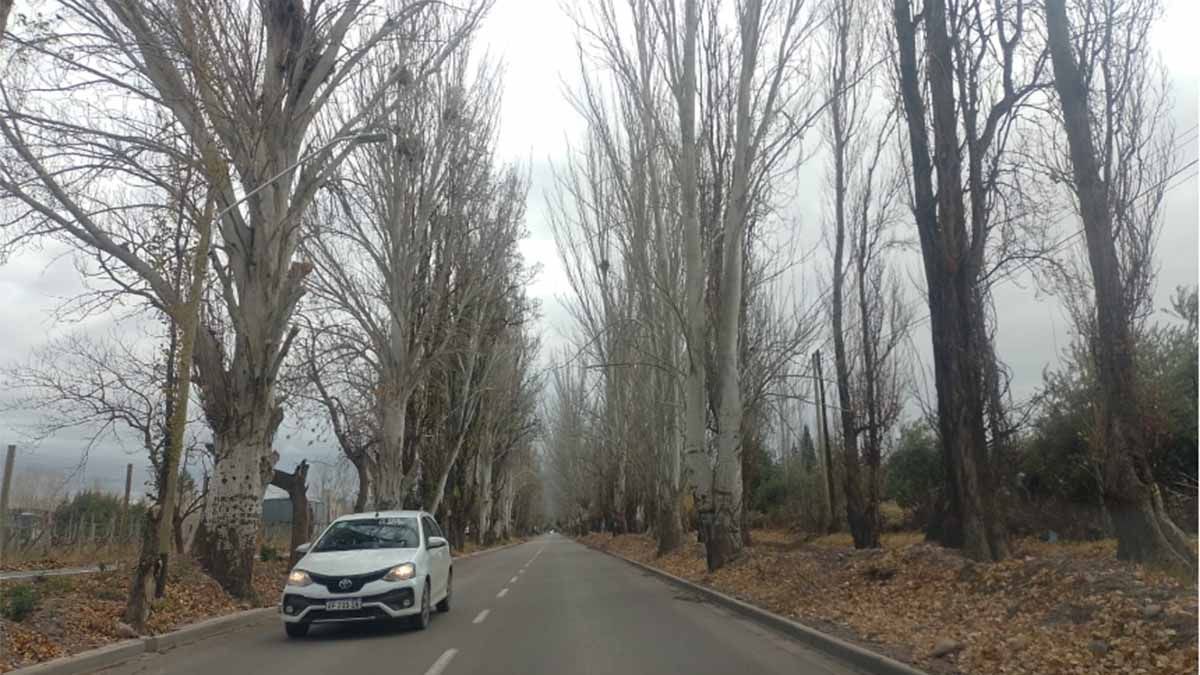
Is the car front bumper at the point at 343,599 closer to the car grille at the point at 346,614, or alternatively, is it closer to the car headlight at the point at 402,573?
the car grille at the point at 346,614

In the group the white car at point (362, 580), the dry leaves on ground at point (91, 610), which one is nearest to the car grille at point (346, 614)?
the white car at point (362, 580)

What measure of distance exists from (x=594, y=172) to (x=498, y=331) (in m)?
9.14

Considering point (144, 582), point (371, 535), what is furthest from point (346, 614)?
point (144, 582)

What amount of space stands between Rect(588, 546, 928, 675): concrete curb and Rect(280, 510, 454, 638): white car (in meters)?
4.60

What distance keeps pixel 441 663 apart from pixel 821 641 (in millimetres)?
4048

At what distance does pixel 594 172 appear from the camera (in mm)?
27828

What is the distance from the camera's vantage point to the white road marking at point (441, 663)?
332 inches

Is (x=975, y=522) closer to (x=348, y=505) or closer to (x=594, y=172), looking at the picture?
(x=594, y=172)

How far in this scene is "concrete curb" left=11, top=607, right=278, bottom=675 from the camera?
820 cm

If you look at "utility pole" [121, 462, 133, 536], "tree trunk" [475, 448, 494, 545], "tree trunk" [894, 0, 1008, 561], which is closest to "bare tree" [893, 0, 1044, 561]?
"tree trunk" [894, 0, 1008, 561]

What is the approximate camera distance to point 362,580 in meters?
11.1

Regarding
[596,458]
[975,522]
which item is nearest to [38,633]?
[975,522]

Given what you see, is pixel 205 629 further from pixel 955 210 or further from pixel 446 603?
pixel 955 210

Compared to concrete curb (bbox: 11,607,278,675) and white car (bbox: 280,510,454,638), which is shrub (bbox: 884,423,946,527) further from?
concrete curb (bbox: 11,607,278,675)
